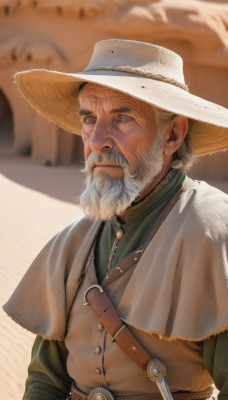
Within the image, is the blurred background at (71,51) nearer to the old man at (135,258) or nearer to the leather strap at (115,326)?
the old man at (135,258)

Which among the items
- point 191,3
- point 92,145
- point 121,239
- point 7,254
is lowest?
point 7,254

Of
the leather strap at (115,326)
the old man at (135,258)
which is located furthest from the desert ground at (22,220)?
the leather strap at (115,326)

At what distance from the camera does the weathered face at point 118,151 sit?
256cm

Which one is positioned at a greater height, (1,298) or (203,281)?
(203,281)

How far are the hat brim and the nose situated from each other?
0.48ft

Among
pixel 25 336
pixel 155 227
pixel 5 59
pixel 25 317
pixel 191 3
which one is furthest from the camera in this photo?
pixel 5 59

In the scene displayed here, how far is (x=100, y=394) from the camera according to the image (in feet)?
8.15

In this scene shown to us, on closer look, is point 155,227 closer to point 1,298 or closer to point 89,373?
point 89,373

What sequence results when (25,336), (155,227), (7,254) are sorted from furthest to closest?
(7,254) < (25,336) < (155,227)

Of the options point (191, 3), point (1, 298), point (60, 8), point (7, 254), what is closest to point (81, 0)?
point (60, 8)

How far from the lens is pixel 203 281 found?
2340 mm

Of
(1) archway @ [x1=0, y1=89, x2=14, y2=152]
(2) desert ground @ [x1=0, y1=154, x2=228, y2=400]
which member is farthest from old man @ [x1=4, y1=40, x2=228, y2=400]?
(1) archway @ [x1=0, y1=89, x2=14, y2=152]

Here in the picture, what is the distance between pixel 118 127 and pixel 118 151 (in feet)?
0.30

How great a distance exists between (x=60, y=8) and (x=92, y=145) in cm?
1289
